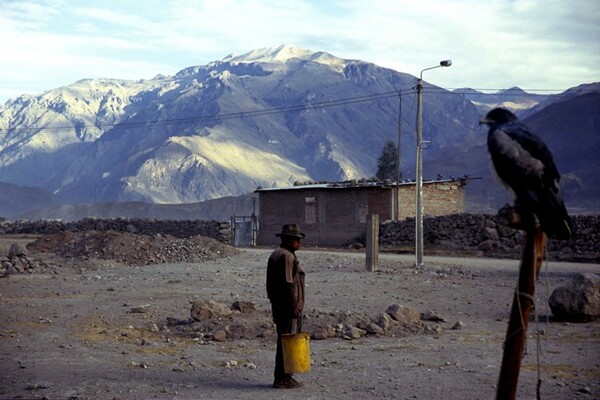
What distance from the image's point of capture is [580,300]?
49.7ft

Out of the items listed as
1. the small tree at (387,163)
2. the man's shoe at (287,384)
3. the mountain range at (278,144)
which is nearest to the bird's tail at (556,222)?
the man's shoe at (287,384)

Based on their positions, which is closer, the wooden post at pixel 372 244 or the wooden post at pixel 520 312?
the wooden post at pixel 520 312

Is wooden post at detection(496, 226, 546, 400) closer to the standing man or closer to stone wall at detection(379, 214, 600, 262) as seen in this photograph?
the standing man

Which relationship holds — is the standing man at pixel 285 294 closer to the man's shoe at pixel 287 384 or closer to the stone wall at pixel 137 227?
the man's shoe at pixel 287 384

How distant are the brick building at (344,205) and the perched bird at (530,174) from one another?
39.8 m

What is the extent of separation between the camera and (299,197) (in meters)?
48.4

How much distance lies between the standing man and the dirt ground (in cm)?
24

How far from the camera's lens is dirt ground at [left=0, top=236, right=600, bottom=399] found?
33.2 ft

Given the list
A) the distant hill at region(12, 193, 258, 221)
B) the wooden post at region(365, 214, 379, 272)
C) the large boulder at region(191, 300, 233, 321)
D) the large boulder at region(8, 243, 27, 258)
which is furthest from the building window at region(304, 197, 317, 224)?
the distant hill at region(12, 193, 258, 221)

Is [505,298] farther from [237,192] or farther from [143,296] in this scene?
[237,192]

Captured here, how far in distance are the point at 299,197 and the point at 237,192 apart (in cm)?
8591

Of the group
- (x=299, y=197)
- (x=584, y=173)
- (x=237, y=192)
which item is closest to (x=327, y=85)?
(x=237, y=192)

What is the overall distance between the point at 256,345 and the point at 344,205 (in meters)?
33.4

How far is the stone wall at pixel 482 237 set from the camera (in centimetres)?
3559
